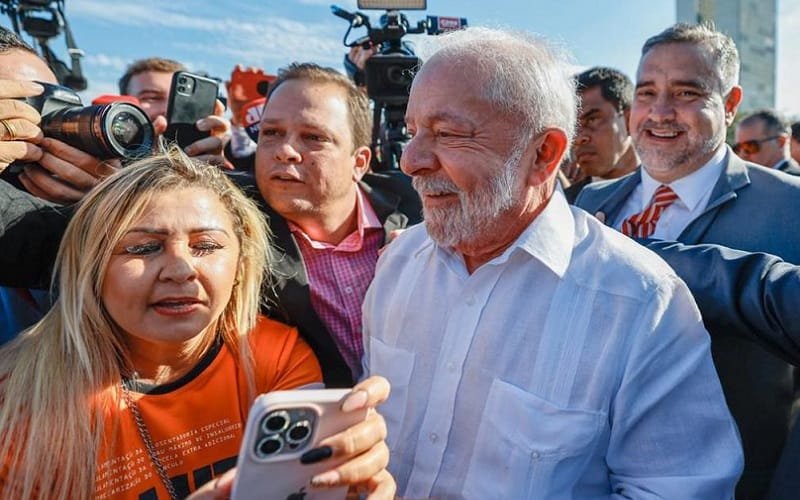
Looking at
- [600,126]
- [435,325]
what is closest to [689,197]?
[435,325]

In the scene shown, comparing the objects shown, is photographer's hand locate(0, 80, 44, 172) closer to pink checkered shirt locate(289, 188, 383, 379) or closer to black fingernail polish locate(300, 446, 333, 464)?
pink checkered shirt locate(289, 188, 383, 379)

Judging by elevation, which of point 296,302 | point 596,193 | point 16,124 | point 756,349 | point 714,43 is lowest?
point 756,349

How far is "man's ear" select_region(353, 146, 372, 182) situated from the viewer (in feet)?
7.75

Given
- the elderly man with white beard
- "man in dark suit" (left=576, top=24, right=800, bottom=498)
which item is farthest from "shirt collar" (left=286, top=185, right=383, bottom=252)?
"man in dark suit" (left=576, top=24, right=800, bottom=498)

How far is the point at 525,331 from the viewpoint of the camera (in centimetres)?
153

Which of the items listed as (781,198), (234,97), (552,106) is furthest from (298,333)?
(234,97)

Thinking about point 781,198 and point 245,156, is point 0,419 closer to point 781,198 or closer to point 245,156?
point 245,156

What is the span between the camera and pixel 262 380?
1701 mm

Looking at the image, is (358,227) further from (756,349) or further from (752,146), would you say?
(752,146)

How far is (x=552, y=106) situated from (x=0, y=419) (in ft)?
5.28

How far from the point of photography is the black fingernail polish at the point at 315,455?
3.52ft

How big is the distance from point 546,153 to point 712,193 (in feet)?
2.89

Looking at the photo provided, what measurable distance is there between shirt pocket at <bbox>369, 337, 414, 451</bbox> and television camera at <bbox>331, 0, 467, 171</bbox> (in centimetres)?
159

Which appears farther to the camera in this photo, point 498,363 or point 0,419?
point 498,363
